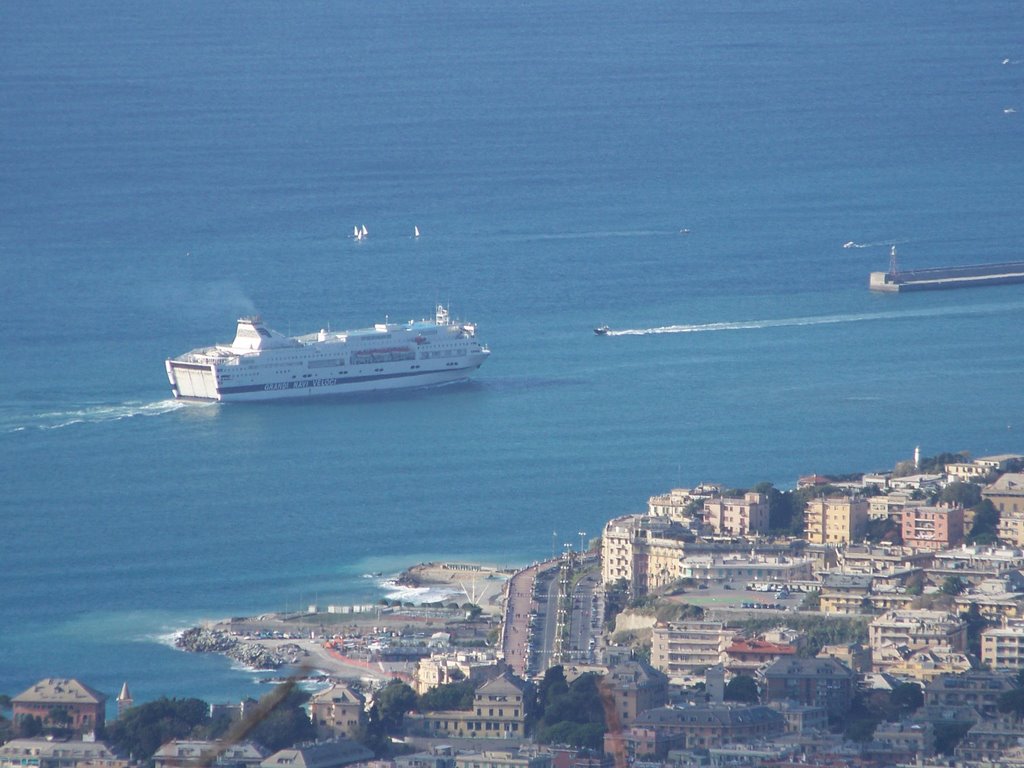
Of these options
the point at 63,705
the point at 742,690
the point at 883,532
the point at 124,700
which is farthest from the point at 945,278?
Answer: the point at 63,705

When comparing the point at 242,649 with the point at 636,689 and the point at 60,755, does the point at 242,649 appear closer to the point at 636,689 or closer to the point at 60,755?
the point at 636,689

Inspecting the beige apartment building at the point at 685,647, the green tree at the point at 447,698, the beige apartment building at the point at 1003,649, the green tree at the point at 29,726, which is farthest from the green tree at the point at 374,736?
the beige apartment building at the point at 1003,649

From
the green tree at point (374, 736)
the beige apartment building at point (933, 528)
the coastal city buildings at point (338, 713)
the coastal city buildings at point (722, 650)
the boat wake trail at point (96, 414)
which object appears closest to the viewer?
the coastal city buildings at point (722, 650)

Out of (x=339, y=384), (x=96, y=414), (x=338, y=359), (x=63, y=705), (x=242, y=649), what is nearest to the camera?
(x=63, y=705)

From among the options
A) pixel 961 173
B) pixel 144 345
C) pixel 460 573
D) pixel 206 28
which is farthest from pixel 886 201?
pixel 206 28

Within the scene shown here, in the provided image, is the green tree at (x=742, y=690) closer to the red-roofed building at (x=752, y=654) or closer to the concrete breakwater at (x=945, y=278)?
the red-roofed building at (x=752, y=654)
